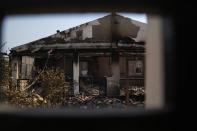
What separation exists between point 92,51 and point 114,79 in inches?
85.9

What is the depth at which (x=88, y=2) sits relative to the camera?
1041mm

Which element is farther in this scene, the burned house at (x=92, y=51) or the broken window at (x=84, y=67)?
the broken window at (x=84, y=67)

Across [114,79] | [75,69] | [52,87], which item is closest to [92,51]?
[75,69]

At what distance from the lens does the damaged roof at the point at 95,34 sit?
65.2 feet

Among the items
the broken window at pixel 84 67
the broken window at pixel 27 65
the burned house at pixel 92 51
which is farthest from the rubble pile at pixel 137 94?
the broken window at pixel 27 65

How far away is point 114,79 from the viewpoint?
18516 millimetres

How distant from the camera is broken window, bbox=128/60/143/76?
69.4 ft

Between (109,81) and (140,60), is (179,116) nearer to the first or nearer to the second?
(109,81)

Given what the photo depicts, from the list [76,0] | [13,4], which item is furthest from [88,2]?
[13,4]

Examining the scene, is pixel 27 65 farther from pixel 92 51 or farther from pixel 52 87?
pixel 52 87

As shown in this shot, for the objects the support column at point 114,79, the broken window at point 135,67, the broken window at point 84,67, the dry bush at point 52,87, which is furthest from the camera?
the broken window at point 84,67

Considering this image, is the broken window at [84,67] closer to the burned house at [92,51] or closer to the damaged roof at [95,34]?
the burned house at [92,51]

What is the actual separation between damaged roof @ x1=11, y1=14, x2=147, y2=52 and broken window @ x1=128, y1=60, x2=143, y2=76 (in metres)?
1.68

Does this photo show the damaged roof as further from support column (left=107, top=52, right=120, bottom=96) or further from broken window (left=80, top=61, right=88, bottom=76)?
broken window (left=80, top=61, right=88, bottom=76)
